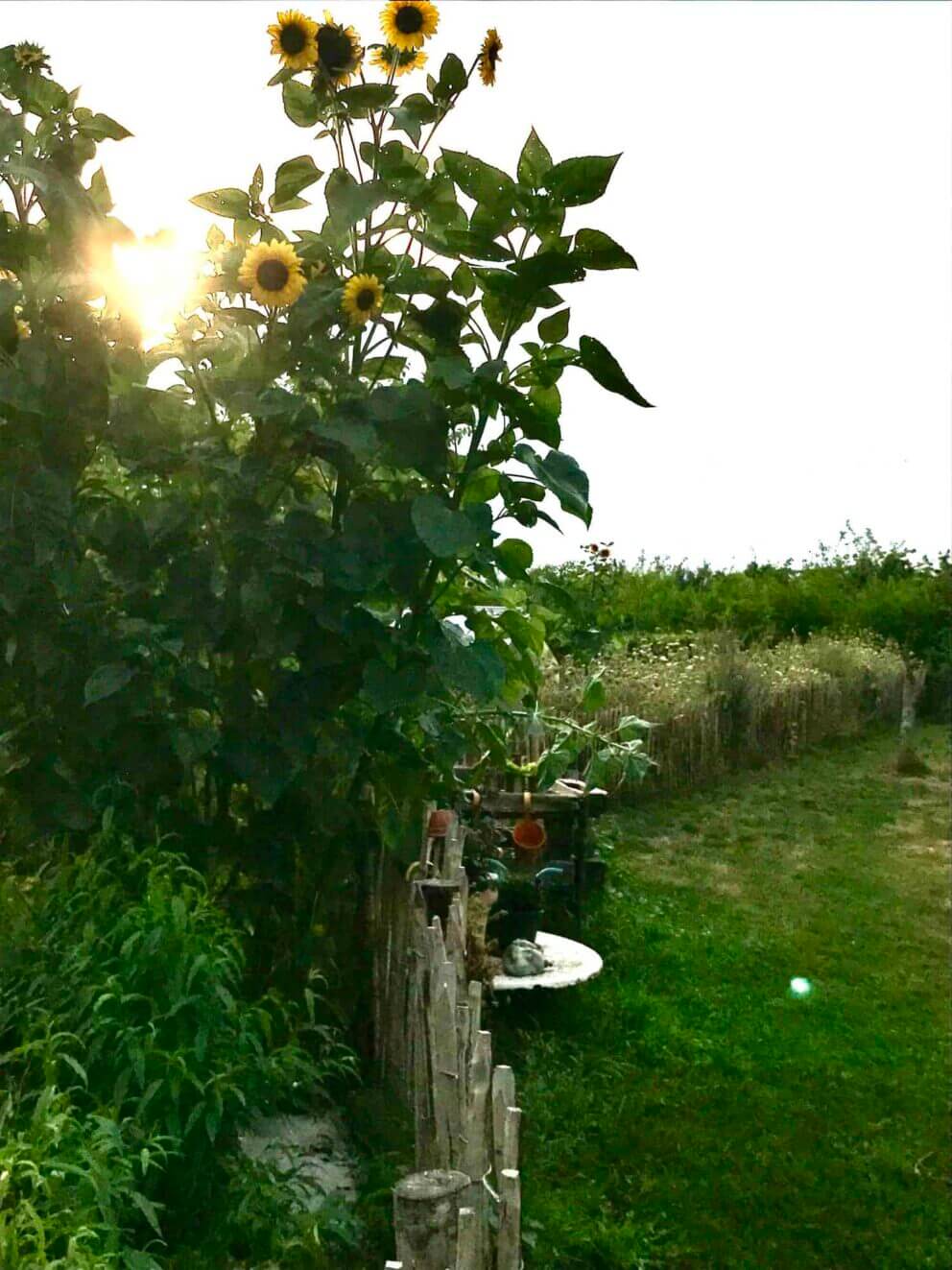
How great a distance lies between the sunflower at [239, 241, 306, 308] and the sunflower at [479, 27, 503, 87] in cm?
69

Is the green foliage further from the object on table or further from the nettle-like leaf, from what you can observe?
the nettle-like leaf

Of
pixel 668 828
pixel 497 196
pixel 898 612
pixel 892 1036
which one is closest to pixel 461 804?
pixel 892 1036

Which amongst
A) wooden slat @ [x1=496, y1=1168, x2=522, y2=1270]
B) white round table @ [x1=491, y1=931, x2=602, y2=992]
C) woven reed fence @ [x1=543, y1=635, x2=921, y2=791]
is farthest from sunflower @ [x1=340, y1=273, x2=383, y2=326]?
woven reed fence @ [x1=543, y1=635, x2=921, y2=791]

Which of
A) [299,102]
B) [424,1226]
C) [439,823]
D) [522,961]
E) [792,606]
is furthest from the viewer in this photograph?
[792,606]

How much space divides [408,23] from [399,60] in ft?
0.29

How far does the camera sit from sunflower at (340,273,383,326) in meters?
3.41

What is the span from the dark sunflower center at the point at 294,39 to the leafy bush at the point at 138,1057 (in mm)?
2012

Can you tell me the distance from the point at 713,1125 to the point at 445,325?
3.03m

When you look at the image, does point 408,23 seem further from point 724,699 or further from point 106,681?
point 724,699

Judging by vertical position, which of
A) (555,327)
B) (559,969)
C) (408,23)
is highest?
(408,23)

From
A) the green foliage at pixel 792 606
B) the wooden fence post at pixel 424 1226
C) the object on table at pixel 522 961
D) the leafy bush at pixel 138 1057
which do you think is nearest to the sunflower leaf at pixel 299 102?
the leafy bush at pixel 138 1057

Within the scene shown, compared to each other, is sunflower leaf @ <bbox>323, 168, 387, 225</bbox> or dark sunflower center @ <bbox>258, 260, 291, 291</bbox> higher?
sunflower leaf @ <bbox>323, 168, 387, 225</bbox>

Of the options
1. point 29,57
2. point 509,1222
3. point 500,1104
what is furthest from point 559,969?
point 29,57

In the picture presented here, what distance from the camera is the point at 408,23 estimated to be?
11.7ft
